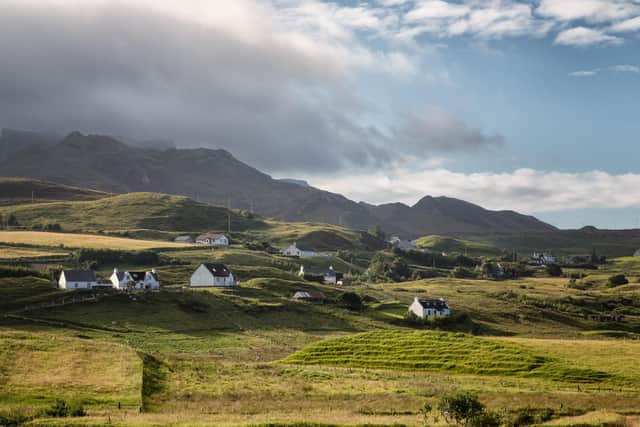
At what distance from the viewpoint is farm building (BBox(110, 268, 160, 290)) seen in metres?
141

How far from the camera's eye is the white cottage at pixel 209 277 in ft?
506

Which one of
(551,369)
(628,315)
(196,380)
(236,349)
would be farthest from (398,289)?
(196,380)

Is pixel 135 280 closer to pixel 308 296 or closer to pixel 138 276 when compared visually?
pixel 138 276

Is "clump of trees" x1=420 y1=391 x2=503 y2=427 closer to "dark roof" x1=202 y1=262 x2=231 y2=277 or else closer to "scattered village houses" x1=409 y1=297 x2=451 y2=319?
"scattered village houses" x1=409 y1=297 x2=451 y2=319

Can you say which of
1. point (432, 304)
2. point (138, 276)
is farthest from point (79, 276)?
point (432, 304)

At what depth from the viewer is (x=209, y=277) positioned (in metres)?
154

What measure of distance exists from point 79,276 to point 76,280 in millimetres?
1441

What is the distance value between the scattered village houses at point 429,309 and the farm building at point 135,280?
5719cm

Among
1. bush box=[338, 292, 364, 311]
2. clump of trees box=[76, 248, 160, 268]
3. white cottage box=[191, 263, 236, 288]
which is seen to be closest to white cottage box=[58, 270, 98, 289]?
white cottage box=[191, 263, 236, 288]

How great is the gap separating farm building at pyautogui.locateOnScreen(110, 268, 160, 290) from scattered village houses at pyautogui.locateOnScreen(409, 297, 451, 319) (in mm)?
57193

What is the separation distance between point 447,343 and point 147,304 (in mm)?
60946

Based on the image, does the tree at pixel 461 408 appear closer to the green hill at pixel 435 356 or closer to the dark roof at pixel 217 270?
the green hill at pixel 435 356

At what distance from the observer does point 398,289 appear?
18162 centimetres

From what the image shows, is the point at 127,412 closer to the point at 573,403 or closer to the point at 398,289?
the point at 573,403
